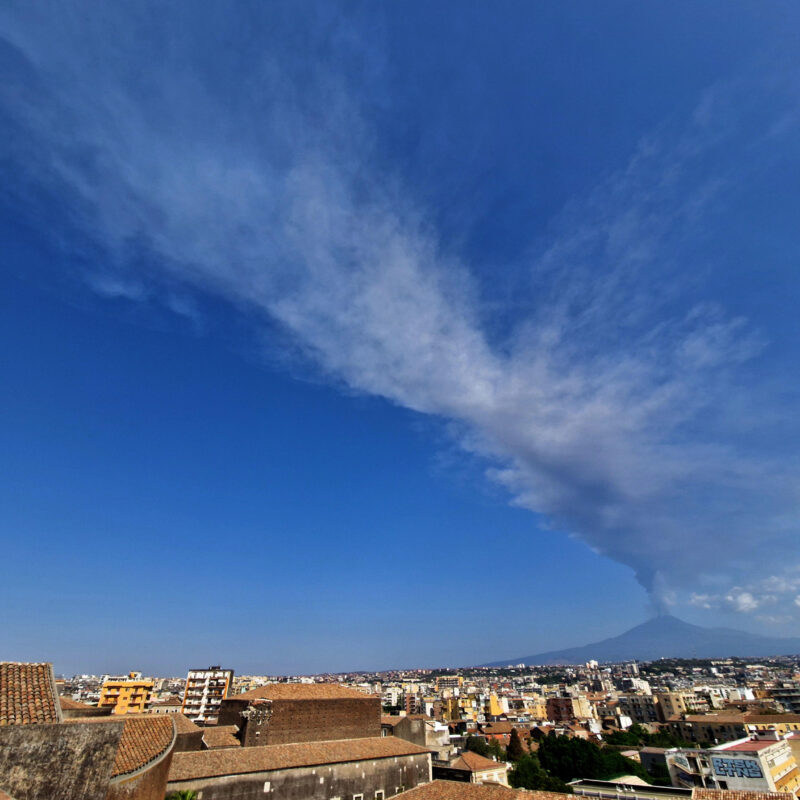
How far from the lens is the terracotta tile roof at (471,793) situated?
20016mm

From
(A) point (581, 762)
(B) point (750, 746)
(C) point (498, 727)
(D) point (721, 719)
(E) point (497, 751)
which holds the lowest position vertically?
(A) point (581, 762)

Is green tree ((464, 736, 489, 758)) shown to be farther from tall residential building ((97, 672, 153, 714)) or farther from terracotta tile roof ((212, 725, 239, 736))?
tall residential building ((97, 672, 153, 714))

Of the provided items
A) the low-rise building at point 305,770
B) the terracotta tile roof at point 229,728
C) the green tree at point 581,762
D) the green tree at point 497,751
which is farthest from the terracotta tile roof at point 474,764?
the terracotta tile roof at point 229,728

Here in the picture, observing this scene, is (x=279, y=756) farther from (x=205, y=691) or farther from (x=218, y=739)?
(x=205, y=691)

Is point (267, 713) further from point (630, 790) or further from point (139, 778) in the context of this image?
point (630, 790)

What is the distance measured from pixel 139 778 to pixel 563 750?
49202 mm

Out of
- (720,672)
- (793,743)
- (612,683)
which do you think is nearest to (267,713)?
(793,743)

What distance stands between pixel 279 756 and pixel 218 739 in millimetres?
4918

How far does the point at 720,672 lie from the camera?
197 m

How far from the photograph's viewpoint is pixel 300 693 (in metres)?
34.2

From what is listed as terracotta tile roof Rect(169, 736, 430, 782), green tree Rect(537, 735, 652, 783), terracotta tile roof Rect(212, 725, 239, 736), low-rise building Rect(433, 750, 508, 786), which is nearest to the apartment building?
green tree Rect(537, 735, 652, 783)

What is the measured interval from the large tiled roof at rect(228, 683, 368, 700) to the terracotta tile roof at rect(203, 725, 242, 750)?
91.9 inches

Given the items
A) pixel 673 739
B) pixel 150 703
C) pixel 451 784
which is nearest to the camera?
pixel 451 784

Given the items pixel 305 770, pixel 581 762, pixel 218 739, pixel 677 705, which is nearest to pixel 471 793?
pixel 305 770
